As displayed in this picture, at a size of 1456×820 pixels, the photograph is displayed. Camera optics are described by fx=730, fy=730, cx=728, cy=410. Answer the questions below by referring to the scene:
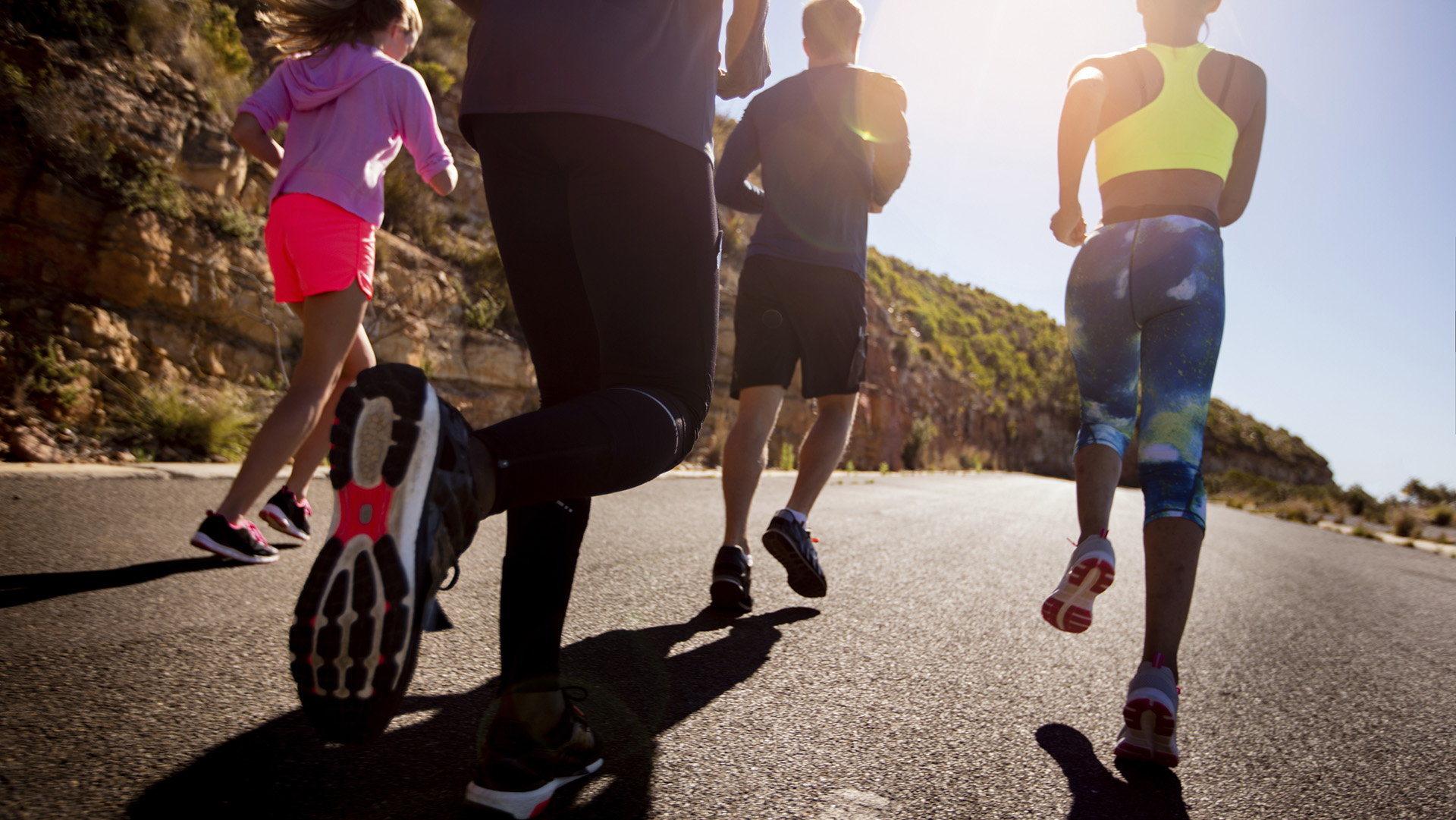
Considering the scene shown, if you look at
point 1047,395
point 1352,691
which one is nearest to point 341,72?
point 1352,691

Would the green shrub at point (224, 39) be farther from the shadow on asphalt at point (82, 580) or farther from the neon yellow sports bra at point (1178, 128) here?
the neon yellow sports bra at point (1178, 128)

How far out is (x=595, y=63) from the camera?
3.64ft

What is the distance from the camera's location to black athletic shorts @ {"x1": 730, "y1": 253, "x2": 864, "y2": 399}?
2420 millimetres

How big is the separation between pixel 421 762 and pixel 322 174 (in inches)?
72.4

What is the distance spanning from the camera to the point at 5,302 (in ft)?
13.6

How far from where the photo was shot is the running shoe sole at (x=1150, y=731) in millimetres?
1311

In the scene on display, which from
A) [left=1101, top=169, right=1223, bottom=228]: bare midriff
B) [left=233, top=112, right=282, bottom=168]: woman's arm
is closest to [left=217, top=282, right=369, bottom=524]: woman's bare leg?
[left=233, top=112, right=282, bottom=168]: woman's arm

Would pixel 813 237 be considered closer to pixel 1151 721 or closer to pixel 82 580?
pixel 1151 721

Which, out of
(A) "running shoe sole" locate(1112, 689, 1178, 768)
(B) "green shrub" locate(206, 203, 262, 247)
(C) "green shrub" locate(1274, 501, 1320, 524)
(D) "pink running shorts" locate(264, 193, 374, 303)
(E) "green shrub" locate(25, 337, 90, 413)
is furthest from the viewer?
(C) "green shrub" locate(1274, 501, 1320, 524)

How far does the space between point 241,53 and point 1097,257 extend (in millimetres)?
7617

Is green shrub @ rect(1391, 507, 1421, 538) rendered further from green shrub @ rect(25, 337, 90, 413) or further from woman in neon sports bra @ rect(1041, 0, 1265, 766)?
green shrub @ rect(25, 337, 90, 413)

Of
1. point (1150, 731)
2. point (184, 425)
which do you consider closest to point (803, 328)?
point (1150, 731)

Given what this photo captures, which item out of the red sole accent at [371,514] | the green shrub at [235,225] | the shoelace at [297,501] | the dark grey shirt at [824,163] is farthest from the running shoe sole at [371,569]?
the green shrub at [235,225]

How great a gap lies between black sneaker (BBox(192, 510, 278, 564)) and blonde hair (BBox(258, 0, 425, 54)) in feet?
4.75
